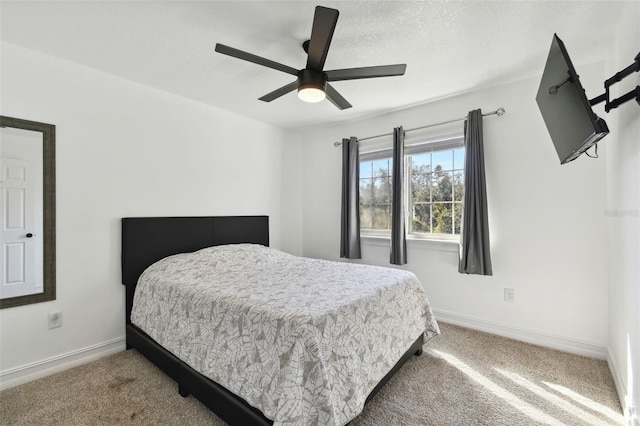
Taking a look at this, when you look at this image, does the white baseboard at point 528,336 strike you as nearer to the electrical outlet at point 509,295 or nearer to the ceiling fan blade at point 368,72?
the electrical outlet at point 509,295

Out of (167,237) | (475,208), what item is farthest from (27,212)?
(475,208)

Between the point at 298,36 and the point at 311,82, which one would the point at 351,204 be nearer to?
the point at 311,82

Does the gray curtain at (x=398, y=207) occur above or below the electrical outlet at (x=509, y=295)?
above

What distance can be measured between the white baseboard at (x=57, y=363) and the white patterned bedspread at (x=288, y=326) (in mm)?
284

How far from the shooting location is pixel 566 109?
1.42 metres

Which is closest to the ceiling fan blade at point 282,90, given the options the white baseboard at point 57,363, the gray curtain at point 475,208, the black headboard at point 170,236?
the black headboard at point 170,236

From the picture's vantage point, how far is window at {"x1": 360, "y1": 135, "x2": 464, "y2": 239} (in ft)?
9.87

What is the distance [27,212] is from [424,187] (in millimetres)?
3532

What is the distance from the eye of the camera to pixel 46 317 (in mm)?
2111

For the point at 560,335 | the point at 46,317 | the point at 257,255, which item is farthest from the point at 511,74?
the point at 46,317

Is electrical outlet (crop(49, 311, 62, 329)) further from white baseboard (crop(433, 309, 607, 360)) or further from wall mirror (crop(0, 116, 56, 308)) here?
white baseboard (crop(433, 309, 607, 360))

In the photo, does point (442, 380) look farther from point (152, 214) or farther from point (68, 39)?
point (68, 39)

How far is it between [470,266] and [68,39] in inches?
147

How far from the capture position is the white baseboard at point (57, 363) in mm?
1941
